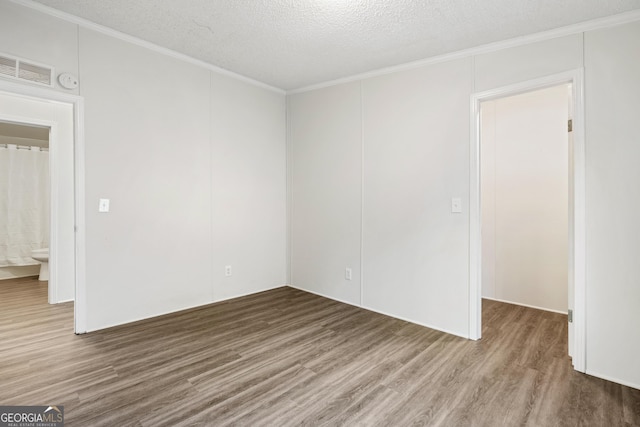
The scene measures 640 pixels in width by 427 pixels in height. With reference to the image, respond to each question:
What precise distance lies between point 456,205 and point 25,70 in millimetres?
3679

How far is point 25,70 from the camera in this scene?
7.98 feet

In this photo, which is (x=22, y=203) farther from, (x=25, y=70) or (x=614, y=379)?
(x=614, y=379)

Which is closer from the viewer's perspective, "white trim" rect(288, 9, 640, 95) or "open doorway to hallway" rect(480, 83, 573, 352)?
"white trim" rect(288, 9, 640, 95)

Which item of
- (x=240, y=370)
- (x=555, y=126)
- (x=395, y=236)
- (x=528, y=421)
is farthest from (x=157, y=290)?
(x=555, y=126)

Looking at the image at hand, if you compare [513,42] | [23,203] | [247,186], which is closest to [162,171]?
[247,186]

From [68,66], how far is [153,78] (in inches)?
26.4

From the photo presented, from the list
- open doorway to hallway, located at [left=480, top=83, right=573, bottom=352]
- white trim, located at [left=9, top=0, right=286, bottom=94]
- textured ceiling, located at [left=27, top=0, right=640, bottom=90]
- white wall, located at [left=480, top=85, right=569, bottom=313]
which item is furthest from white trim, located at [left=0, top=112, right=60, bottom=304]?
white wall, located at [left=480, top=85, right=569, bottom=313]

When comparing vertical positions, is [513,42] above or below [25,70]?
above

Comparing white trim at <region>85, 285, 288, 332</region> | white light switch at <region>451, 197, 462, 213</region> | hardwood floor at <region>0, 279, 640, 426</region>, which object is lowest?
hardwood floor at <region>0, 279, 640, 426</region>

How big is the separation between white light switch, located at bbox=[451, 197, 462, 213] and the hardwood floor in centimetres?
115

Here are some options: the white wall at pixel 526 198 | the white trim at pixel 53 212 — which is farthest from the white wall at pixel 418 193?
the white trim at pixel 53 212

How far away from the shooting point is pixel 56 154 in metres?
3.77

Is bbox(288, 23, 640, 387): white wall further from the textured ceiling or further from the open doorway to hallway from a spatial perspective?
the open doorway to hallway

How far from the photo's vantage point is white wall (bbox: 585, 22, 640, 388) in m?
2.17
